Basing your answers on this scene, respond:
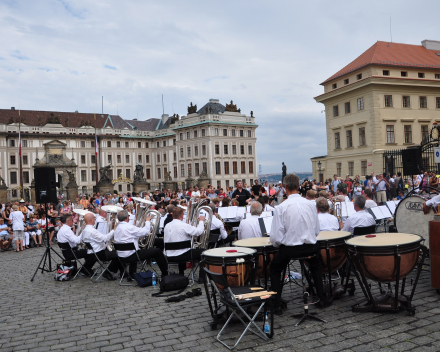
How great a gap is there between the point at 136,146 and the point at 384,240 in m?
85.6

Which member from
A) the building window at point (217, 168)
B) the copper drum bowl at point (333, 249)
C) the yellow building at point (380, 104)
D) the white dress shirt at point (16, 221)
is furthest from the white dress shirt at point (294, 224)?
the building window at point (217, 168)

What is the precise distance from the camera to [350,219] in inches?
292

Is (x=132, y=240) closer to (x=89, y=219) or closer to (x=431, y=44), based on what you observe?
(x=89, y=219)

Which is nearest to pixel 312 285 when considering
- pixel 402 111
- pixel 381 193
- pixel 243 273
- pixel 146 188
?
pixel 243 273

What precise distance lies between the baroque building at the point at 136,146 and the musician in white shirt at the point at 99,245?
62.2 metres

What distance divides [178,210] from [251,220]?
149 centimetres

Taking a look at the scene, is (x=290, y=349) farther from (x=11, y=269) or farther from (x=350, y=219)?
(x=11, y=269)

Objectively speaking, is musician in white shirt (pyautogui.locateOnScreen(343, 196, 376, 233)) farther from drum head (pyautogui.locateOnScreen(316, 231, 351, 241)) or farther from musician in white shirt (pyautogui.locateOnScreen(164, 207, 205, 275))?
musician in white shirt (pyautogui.locateOnScreen(164, 207, 205, 275))

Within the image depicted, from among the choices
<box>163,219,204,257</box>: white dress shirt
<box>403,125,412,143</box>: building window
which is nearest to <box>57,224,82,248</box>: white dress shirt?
<box>163,219,204,257</box>: white dress shirt

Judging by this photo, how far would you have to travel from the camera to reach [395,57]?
3988 centimetres

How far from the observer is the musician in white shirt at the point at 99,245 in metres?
9.02

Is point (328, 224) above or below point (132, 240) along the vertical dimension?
above

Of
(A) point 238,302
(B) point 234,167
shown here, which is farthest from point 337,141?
(A) point 238,302

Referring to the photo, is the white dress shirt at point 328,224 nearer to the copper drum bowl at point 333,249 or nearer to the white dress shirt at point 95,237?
the copper drum bowl at point 333,249
